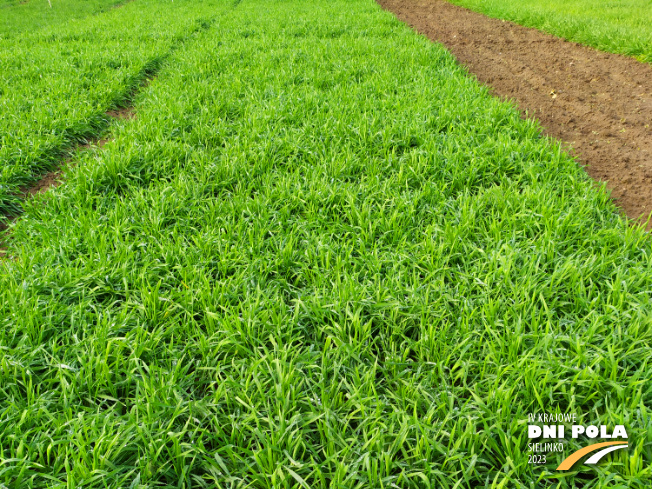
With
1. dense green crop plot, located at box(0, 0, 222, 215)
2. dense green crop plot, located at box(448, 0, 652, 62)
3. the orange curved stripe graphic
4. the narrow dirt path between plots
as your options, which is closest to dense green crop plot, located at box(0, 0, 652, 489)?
the orange curved stripe graphic

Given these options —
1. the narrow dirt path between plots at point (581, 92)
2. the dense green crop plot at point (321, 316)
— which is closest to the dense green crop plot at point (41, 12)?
the dense green crop plot at point (321, 316)

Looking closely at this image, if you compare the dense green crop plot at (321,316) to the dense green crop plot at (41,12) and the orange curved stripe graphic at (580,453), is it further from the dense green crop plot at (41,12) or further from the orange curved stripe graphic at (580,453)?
the dense green crop plot at (41,12)

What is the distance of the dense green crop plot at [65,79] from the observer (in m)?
3.82

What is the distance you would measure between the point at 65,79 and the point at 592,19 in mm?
10291

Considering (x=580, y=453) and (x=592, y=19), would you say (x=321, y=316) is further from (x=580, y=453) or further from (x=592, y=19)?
(x=592, y=19)

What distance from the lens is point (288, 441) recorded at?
146cm

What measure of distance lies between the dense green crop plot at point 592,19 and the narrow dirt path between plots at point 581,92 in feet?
0.87

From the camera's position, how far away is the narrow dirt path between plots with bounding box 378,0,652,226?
3.48m

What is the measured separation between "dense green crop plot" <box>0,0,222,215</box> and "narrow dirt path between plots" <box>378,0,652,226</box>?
204 inches

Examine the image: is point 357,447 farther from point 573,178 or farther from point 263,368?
point 573,178

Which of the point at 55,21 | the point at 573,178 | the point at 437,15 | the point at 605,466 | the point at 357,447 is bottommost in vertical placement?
the point at 605,466

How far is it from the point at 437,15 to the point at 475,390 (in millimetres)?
12970

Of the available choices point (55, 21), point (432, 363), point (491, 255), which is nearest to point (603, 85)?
point (491, 255)

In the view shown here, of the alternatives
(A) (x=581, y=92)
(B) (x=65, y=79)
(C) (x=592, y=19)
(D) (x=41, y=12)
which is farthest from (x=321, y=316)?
(D) (x=41, y=12)
